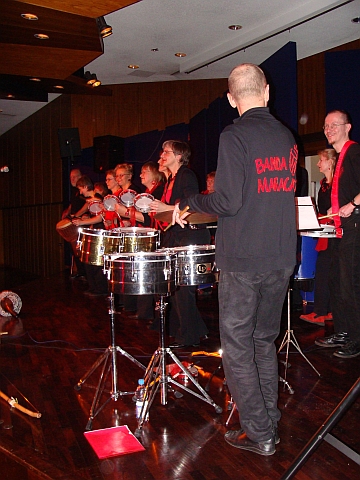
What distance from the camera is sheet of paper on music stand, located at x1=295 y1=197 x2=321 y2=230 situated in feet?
9.74

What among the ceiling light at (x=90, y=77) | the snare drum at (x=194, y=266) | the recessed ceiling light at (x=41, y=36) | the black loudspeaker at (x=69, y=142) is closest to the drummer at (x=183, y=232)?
the snare drum at (x=194, y=266)

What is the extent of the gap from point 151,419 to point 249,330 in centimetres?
98

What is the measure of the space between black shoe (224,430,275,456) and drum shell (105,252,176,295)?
2.86 ft

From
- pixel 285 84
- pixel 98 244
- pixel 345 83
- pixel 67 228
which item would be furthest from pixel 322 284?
pixel 67 228

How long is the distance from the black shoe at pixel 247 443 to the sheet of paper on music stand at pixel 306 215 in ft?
3.96

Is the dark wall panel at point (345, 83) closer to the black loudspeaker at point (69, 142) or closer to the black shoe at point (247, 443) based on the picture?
the black shoe at point (247, 443)

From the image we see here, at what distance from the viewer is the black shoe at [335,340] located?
424 cm

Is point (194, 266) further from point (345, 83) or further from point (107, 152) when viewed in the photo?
point (107, 152)

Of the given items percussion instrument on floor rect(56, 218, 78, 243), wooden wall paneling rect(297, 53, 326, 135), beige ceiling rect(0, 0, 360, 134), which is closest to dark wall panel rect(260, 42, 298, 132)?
beige ceiling rect(0, 0, 360, 134)

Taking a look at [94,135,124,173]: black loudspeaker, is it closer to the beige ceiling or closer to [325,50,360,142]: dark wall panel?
the beige ceiling

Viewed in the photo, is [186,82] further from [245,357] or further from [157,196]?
[245,357]

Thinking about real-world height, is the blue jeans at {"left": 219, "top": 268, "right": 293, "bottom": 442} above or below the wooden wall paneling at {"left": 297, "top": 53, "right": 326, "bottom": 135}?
below

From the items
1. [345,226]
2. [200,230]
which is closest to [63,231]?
[200,230]

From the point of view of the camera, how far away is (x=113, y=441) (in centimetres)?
263
